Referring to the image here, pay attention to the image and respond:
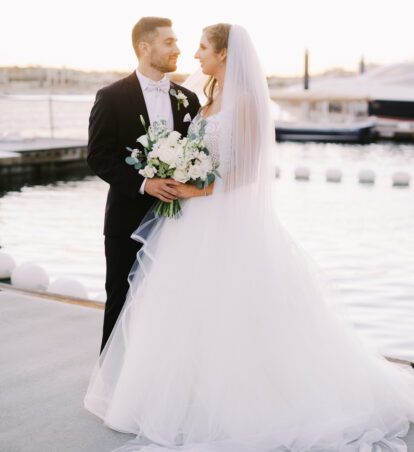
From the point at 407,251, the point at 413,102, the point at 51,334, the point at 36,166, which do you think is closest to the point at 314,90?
the point at 413,102

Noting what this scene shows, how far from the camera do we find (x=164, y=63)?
3188mm

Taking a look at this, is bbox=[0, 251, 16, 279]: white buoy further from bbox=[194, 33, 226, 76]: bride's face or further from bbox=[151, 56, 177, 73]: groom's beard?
bbox=[194, 33, 226, 76]: bride's face

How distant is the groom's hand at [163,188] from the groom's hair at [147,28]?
625 millimetres

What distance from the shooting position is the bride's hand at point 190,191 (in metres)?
3.01

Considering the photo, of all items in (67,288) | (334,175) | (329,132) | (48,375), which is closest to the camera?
(48,375)

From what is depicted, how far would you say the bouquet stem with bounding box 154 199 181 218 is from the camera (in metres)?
3.08

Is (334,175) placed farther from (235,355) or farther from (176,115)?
(235,355)

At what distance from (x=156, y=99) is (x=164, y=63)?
0.60 feet

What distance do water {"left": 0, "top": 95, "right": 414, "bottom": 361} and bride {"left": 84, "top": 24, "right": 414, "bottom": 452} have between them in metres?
0.41

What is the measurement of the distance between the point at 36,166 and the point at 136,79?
52.5ft

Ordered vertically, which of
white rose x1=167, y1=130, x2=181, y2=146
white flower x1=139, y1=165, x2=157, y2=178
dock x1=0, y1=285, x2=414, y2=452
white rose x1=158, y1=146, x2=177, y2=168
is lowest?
dock x1=0, y1=285, x2=414, y2=452

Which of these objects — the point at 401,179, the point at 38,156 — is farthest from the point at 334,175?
the point at 38,156

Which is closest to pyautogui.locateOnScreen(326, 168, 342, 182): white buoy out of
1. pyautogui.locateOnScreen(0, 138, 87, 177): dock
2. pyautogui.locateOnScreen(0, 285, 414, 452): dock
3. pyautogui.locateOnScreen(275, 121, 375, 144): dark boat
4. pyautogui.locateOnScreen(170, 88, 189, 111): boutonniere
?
pyautogui.locateOnScreen(0, 138, 87, 177): dock

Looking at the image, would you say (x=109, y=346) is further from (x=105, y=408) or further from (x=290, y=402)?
(x=290, y=402)
